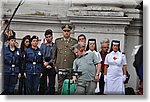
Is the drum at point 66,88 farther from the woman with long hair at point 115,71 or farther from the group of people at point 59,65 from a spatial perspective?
the woman with long hair at point 115,71

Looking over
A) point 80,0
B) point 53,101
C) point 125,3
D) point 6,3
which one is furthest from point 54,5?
point 53,101

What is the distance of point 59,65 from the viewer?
2.40 m

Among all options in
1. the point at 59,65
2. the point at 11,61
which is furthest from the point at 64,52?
the point at 11,61

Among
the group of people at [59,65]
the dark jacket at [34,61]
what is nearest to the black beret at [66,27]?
the group of people at [59,65]

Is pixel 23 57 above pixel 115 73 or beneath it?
above

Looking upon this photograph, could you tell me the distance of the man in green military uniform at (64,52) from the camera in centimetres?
240

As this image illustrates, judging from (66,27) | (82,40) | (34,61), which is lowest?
(34,61)

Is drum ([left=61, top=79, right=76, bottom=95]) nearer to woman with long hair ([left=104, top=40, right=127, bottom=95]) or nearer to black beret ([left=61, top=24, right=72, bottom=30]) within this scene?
woman with long hair ([left=104, top=40, right=127, bottom=95])

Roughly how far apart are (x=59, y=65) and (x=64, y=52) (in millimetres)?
110

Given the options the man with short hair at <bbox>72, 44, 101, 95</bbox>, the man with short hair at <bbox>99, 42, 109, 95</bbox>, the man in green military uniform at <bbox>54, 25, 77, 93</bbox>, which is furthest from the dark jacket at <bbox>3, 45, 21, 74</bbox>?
the man with short hair at <bbox>99, 42, 109, 95</bbox>

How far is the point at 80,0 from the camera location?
2441mm

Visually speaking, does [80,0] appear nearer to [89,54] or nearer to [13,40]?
[89,54]

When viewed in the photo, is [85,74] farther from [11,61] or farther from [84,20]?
[11,61]

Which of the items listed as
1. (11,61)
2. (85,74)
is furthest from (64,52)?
(11,61)
